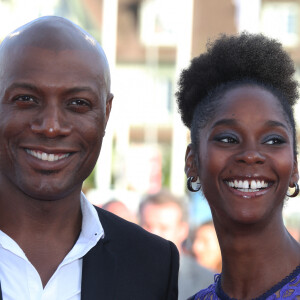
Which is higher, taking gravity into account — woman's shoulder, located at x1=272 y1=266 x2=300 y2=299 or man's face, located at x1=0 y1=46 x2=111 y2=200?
man's face, located at x1=0 y1=46 x2=111 y2=200

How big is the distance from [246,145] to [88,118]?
2.48 feet

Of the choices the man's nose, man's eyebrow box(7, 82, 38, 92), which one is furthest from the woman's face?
man's eyebrow box(7, 82, 38, 92)

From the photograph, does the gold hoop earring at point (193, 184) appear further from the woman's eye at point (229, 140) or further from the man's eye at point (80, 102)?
the man's eye at point (80, 102)

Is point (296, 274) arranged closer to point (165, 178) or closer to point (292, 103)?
point (292, 103)

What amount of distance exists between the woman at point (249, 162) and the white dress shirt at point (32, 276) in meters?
0.68

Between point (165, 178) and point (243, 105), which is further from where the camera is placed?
point (165, 178)

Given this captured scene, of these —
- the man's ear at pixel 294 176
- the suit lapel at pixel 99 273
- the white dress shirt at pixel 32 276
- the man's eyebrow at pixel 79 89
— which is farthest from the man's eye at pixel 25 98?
the man's ear at pixel 294 176

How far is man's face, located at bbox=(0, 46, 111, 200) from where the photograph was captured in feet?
9.76

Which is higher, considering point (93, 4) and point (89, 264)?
point (93, 4)

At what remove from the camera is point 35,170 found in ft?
9.95

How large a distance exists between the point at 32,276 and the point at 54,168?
1.66 feet

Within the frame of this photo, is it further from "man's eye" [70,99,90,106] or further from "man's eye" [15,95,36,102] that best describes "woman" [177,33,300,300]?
"man's eye" [15,95,36,102]

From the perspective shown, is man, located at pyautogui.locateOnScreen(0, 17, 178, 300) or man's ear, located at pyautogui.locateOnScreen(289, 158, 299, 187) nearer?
man, located at pyautogui.locateOnScreen(0, 17, 178, 300)

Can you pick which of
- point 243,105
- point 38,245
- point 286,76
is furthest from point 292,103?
point 38,245
